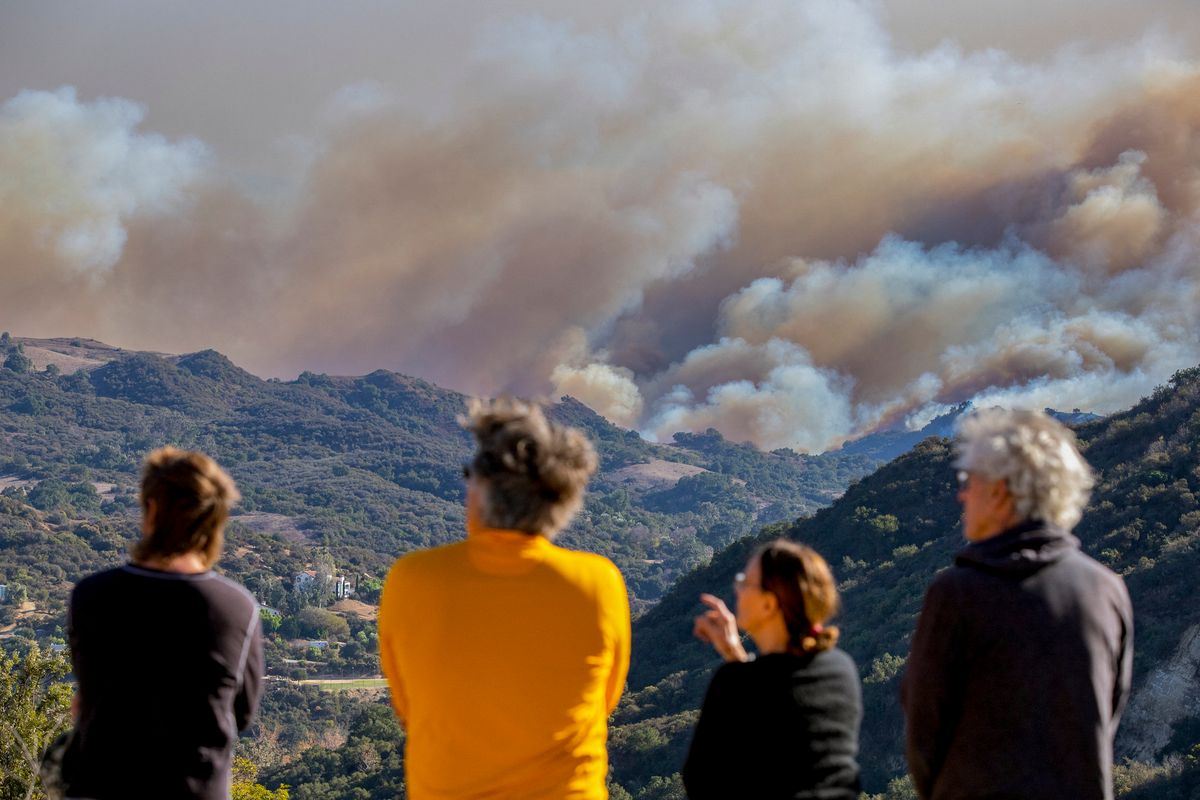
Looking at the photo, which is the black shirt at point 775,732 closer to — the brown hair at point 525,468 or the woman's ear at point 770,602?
the woman's ear at point 770,602

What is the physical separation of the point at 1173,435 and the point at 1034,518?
4940cm

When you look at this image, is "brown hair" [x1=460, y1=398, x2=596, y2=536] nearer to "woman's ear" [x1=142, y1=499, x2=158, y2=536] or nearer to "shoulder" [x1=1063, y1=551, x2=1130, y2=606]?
"woman's ear" [x1=142, y1=499, x2=158, y2=536]

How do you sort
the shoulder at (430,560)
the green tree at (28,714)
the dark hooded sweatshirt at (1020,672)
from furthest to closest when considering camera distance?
the green tree at (28,714)
the shoulder at (430,560)
the dark hooded sweatshirt at (1020,672)

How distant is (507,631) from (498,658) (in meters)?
0.08

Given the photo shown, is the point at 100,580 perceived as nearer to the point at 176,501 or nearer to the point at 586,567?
the point at 176,501

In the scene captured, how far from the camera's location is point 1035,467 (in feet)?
11.5

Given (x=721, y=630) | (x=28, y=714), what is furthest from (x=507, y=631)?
(x=28, y=714)

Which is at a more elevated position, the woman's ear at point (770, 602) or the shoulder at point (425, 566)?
the shoulder at point (425, 566)

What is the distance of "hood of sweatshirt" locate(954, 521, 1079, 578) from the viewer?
3.38m

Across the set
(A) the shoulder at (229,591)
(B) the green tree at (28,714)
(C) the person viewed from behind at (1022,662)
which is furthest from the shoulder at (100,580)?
(B) the green tree at (28,714)

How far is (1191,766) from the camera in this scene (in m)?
23.2

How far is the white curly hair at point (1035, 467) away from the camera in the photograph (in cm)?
350

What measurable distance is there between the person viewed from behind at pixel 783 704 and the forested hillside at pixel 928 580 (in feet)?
72.8

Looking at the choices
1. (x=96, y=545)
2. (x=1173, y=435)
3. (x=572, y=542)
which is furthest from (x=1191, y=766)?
(x=572, y=542)
